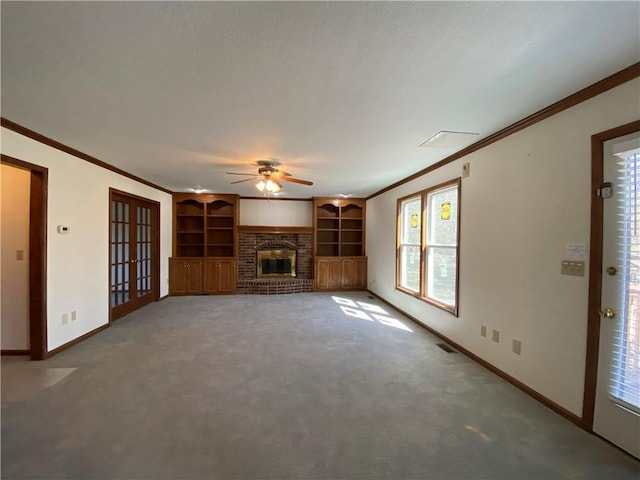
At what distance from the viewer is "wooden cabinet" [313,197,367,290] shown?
24.0 ft

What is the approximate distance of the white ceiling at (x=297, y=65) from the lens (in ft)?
4.48

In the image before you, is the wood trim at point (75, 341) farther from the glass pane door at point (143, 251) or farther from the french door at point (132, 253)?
the glass pane door at point (143, 251)

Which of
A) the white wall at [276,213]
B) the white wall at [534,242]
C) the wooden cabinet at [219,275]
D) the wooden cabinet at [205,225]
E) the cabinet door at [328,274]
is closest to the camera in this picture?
the white wall at [534,242]

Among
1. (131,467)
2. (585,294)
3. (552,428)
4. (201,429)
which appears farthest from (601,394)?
(131,467)

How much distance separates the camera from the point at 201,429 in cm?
202

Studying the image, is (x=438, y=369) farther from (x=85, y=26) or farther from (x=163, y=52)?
(x=85, y=26)

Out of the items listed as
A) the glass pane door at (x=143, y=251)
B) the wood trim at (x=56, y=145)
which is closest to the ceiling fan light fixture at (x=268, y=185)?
the wood trim at (x=56, y=145)

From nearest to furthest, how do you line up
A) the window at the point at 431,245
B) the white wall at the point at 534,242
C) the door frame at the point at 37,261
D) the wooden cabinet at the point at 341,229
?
the white wall at the point at 534,242 → the door frame at the point at 37,261 → the window at the point at 431,245 → the wooden cabinet at the point at 341,229

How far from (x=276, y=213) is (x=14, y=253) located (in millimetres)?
4945

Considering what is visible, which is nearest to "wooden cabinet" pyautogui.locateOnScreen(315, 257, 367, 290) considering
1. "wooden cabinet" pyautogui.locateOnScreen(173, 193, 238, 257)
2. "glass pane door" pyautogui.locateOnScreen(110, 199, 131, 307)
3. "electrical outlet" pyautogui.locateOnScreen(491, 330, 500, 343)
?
"wooden cabinet" pyautogui.locateOnScreen(173, 193, 238, 257)

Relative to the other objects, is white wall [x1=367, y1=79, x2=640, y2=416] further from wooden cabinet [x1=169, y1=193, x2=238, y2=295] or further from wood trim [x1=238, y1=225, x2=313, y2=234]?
wooden cabinet [x1=169, y1=193, x2=238, y2=295]

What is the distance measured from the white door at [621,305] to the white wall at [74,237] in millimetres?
5021

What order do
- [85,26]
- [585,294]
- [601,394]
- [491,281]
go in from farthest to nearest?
[491,281] < [585,294] < [601,394] < [85,26]

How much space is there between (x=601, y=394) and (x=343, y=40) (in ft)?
9.28
